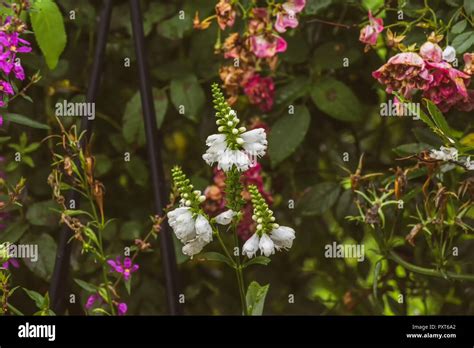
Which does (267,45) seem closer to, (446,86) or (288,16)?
(288,16)

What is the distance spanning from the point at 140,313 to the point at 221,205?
10.1 inches

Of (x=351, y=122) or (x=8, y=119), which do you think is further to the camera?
(x=351, y=122)

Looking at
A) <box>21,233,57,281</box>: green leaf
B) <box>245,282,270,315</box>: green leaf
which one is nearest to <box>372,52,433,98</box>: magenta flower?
<box>245,282,270,315</box>: green leaf

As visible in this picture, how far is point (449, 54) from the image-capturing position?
1531 millimetres

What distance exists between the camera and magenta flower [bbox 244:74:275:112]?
1.68 m

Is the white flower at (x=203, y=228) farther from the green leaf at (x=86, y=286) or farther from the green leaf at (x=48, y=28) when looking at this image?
the green leaf at (x=48, y=28)

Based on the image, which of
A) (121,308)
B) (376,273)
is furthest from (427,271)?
(121,308)

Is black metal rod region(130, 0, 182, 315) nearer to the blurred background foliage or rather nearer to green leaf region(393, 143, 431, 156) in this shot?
the blurred background foliage

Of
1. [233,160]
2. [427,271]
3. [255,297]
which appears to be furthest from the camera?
[427,271]

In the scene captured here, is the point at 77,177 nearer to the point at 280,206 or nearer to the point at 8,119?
the point at 8,119

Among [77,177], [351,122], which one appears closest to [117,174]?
[77,177]

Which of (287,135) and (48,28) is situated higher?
(48,28)

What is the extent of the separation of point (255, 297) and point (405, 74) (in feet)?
1.36

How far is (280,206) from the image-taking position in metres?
1.76
